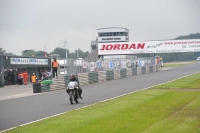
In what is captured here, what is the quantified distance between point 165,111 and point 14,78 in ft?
104

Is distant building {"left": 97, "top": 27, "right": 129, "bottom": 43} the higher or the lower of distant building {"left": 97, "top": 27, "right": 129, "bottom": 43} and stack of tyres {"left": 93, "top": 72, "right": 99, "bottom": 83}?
the higher

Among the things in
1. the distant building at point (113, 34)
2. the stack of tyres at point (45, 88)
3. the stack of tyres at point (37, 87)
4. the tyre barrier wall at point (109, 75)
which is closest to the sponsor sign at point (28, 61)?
the tyre barrier wall at point (109, 75)

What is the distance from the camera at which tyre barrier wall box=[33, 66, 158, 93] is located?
3202cm

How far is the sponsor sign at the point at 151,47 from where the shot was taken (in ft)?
226

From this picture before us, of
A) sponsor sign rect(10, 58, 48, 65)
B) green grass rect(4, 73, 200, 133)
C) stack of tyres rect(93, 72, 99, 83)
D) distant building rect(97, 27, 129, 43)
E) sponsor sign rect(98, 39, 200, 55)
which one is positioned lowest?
green grass rect(4, 73, 200, 133)

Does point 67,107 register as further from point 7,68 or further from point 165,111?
point 7,68

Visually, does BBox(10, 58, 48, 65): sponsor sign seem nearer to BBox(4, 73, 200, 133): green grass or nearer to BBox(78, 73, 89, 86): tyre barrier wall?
BBox(78, 73, 89, 86): tyre barrier wall

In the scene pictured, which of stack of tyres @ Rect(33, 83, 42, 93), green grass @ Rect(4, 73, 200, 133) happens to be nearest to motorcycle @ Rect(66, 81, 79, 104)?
green grass @ Rect(4, 73, 200, 133)

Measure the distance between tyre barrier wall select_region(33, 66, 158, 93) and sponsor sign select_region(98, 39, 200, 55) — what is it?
9.37 metres

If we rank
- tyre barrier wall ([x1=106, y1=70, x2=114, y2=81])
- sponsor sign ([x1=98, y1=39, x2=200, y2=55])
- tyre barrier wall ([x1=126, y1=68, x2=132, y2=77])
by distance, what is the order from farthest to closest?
sponsor sign ([x1=98, y1=39, x2=200, y2=55])
tyre barrier wall ([x1=126, y1=68, x2=132, y2=77])
tyre barrier wall ([x1=106, y1=70, x2=114, y2=81])

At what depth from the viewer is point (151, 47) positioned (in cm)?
7100

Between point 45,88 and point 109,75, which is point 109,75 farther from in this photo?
point 45,88

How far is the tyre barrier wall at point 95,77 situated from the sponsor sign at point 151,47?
9.37m

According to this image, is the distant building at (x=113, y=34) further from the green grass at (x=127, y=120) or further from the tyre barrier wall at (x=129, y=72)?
the green grass at (x=127, y=120)
